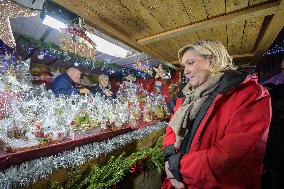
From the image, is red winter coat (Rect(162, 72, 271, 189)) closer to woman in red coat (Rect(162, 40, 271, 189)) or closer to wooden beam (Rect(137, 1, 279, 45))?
woman in red coat (Rect(162, 40, 271, 189))

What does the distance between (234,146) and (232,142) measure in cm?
3

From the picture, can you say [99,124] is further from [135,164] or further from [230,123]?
[230,123]

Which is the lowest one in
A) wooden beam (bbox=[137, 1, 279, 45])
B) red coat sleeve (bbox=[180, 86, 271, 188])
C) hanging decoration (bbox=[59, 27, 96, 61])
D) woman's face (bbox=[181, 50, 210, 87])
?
red coat sleeve (bbox=[180, 86, 271, 188])

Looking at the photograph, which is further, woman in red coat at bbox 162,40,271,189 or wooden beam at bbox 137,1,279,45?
wooden beam at bbox 137,1,279,45

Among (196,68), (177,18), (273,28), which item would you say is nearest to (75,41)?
(177,18)

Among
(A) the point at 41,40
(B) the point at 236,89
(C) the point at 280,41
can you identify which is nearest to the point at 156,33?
(B) the point at 236,89

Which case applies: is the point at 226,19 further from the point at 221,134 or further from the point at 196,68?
the point at 221,134

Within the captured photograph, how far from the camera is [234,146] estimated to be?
Answer: 162 cm

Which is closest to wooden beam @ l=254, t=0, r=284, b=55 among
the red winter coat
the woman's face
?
the woman's face

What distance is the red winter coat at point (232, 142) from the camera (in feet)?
5.30

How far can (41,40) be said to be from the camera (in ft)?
21.3

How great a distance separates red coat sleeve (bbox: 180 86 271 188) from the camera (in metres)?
1.60

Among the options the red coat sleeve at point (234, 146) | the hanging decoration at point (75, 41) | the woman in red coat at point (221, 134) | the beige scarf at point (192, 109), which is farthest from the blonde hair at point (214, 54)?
the hanging decoration at point (75, 41)

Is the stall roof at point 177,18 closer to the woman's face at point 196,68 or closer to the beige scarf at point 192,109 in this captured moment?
the woman's face at point 196,68
